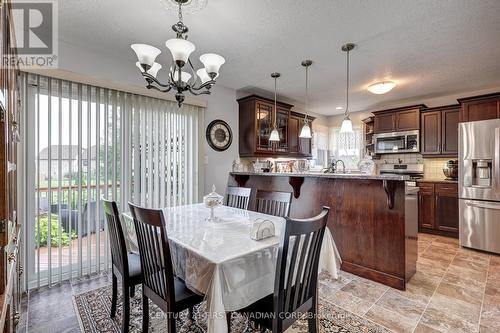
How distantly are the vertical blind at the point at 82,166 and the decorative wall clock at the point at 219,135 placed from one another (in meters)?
0.64

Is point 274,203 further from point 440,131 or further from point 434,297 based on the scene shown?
point 440,131

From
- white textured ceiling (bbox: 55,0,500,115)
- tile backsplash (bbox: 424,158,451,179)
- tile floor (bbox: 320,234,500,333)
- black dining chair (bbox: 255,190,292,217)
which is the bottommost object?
tile floor (bbox: 320,234,500,333)

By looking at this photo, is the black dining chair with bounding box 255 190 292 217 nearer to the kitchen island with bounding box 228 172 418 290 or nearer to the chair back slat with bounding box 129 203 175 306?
the kitchen island with bounding box 228 172 418 290

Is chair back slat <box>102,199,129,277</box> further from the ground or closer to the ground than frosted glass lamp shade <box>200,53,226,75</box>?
closer to the ground

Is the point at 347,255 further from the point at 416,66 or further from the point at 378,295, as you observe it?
the point at 416,66

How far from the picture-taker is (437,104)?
4684 millimetres

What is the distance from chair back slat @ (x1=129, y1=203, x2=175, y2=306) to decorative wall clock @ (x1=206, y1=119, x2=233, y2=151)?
2.49 m

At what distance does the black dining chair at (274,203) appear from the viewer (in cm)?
220

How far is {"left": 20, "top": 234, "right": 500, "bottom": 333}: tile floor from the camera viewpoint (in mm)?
1878

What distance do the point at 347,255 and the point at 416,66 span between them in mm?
2607

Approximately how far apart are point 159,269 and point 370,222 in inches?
88.7

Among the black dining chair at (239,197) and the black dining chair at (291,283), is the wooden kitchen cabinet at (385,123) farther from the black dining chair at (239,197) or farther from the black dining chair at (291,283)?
the black dining chair at (291,283)

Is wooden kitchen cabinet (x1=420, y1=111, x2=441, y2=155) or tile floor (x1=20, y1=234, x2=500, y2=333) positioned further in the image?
wooden kitchen cabinet (x1=420, y1=111, x2=441, y2=155)

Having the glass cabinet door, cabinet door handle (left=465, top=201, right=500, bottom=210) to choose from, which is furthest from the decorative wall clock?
cabinet door handle (left=465, top=201, right=500, bottom=210)
